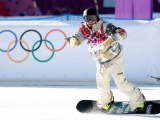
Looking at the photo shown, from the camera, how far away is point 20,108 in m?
7.85

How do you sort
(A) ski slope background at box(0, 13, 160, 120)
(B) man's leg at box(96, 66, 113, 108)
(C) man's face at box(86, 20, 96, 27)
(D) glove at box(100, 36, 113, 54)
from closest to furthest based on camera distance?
1. (D) glove at box(100, 36, 113, 54)
2. (C) man's face at box(86, 20, 96, 27)
3. (B) man's leg at box(96, 66, 113, 108)
4. (A) ski slope background at box(0, 13, 160, 120)

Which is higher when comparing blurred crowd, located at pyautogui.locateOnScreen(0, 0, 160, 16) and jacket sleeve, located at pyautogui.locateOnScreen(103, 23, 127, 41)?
jacket sleeve, located at pyautogui.locateOnScreen(103, 23, 127, 41)

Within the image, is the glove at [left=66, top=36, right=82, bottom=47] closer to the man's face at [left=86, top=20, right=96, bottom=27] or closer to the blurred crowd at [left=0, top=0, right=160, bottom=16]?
the man's face at [left=86, top=20, right=96, bottom=27]

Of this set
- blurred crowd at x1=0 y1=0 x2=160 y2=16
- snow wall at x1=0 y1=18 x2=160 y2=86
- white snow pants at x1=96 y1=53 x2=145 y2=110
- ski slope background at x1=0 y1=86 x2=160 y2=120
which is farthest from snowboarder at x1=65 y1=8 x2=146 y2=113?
blurred crowd at x1=0 y1=0 x2=160 y2=16

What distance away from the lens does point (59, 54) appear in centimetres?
1119

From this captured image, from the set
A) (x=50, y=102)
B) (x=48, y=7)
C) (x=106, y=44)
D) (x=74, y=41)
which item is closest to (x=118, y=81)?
(x=106, y=44)

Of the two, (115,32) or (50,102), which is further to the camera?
(50,102)

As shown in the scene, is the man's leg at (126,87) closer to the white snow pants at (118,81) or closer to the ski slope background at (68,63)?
the white snow pants at (118,81)

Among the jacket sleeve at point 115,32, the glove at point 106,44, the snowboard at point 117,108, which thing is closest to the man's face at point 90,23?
the jacket sleeve at point 115,32

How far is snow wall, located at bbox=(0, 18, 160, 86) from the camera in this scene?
35.9 ft

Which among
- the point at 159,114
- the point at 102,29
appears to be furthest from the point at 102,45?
the point at 159,114

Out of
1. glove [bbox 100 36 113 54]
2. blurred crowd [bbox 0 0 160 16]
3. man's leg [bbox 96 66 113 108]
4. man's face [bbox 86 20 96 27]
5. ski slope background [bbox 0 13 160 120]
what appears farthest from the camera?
blurred crowd [bbox 0 0 160 16]

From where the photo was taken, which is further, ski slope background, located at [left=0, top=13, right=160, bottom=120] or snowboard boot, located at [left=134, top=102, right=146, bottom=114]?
ski slope background, located at [left=0, top=13, right=160, bottom=120]

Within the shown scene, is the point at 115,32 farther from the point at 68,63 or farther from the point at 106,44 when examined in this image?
the point at 68,63
